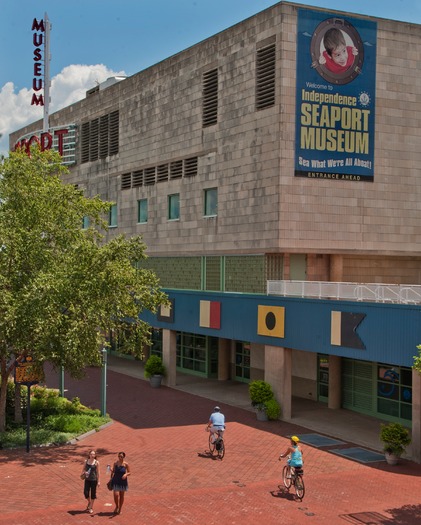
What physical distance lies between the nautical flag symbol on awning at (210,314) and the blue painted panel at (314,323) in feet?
0.77

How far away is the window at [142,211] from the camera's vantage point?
145ft

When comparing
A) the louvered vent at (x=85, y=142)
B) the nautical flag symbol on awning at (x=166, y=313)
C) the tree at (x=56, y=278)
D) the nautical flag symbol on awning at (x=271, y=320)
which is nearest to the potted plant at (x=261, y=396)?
the nautical flag symbol on awning at (x=271, y=320)

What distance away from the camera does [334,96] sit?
3312cm

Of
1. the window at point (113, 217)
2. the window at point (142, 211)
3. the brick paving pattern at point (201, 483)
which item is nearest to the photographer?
the brick paving pattern at point (201, 483)

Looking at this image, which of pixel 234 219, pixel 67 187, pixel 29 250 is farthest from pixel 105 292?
pixel 234 219

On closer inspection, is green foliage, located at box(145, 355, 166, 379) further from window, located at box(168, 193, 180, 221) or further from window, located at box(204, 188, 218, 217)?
window, located at box(204, 188, 218, 217)

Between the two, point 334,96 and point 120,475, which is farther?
point 334,96

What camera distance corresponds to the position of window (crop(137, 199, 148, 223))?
4434 cm

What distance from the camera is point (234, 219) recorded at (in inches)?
1411

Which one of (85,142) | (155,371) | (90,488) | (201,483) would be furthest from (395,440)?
(85,142)

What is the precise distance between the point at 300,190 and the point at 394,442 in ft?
42.4

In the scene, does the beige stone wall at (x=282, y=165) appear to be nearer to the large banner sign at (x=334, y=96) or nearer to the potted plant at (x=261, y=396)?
the large banner sign at (x=334, y=96)

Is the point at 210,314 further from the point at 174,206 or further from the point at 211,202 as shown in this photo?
the point at 174,206

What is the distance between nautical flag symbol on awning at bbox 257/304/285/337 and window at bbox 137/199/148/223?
1419cm
